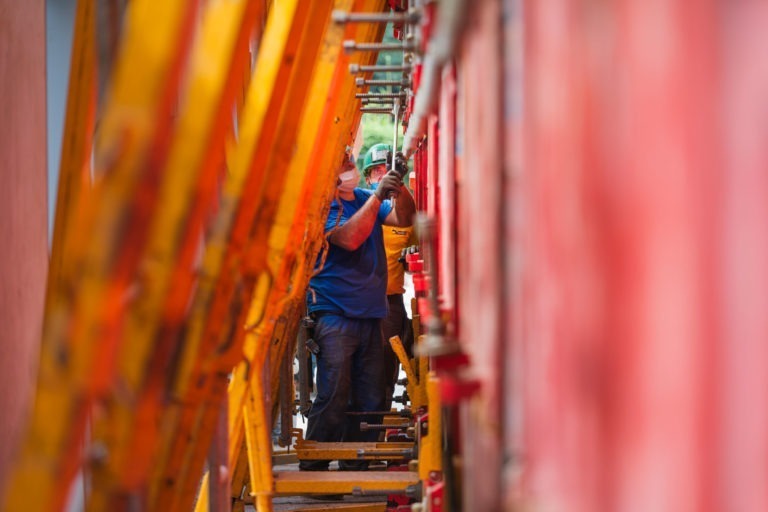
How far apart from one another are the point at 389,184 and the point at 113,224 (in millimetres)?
4497

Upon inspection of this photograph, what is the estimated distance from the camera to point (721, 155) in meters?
1.01

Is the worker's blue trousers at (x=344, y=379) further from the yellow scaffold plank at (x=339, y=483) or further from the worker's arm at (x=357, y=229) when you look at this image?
the yellow scaffold plank at (x=339, y=483)

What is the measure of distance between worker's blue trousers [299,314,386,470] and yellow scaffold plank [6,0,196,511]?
4882 mm

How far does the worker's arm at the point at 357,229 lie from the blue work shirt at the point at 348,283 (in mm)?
84

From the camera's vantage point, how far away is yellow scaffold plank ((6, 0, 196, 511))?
5.07ft

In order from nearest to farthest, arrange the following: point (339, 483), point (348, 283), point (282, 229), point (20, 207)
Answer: point (282, 229) → point (20, 207) → point (339, 483) → point (348, 283)

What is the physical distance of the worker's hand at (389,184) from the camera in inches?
235

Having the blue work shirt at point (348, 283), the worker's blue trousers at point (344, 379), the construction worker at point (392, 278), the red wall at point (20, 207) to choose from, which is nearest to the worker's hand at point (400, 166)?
the blue work shirt at point (348, 283)

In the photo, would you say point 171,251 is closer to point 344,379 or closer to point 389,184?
point 389,184

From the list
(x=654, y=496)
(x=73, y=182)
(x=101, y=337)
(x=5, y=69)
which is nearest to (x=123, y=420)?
(x=101, y=337)

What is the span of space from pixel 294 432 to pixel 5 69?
3.50 meters

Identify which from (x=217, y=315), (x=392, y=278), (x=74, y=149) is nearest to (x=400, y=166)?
(x=392, y=278)

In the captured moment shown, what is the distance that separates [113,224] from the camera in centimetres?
154

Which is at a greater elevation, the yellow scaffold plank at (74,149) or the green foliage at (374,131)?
the green foliage at (374,131)
